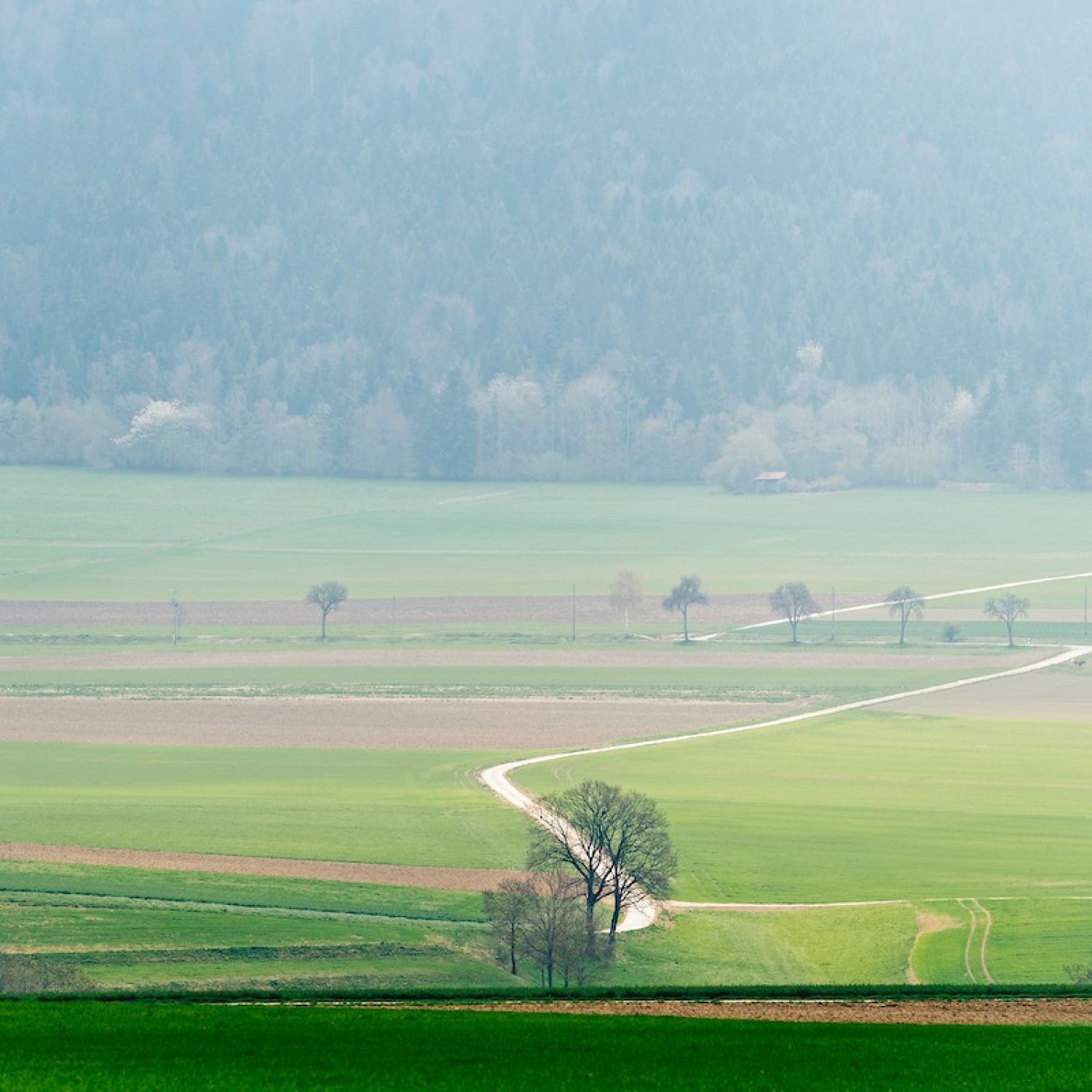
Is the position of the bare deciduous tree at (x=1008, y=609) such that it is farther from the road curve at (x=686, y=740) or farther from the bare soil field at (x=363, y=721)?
the bare soil field at (x=363, y=721)

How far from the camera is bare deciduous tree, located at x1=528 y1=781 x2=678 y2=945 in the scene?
3781cm

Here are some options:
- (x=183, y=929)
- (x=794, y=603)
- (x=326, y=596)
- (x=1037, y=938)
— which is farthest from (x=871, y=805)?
(x=326, y=596)

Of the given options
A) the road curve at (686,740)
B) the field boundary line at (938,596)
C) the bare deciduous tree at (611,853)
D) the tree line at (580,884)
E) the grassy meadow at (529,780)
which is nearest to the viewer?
the tree line at (580,884)

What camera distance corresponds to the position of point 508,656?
78.1m

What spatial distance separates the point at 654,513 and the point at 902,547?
21409 mm

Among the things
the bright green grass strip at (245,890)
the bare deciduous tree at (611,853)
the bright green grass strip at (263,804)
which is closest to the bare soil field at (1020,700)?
the bright green grass strip at (263,804)

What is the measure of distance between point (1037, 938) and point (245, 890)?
49.1 ft

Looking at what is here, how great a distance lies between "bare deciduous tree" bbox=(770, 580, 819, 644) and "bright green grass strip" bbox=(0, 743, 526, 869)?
32.2 m

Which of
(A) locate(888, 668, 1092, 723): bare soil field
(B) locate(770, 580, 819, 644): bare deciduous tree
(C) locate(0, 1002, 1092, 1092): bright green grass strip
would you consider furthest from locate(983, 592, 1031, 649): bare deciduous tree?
(C) locate(0, 1002, 1092, 1092): bright green grass strip

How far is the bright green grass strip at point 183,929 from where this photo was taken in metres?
34.2

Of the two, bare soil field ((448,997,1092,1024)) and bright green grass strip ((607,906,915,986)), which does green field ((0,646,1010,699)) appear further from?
bare soil field ((448,997,1092,1024))

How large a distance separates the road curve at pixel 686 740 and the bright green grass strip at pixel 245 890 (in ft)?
10.6

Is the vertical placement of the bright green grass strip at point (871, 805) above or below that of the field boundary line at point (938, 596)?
below

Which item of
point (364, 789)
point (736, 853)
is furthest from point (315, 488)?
point (736, 853)
